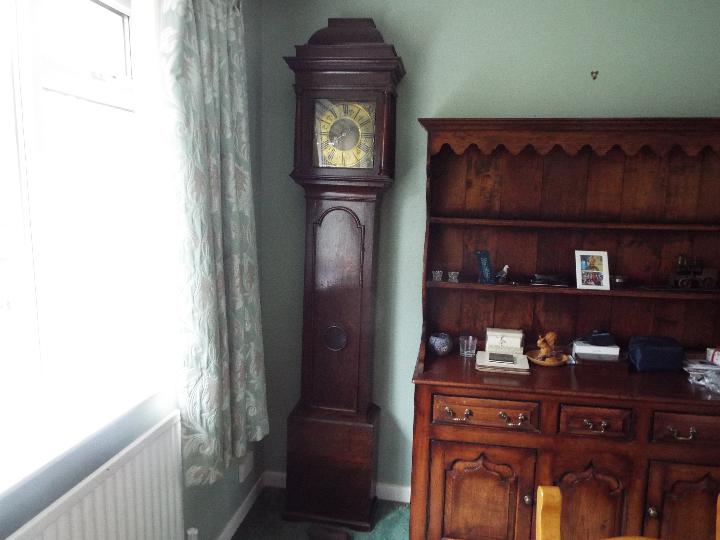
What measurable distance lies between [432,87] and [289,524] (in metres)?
2.05

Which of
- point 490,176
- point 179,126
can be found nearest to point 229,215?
point 179,126

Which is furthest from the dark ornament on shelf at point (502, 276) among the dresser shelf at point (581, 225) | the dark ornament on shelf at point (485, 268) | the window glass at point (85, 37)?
the window glass at point (85, 37)

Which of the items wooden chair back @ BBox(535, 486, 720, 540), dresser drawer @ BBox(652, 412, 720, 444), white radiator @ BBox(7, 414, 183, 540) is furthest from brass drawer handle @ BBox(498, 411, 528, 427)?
white radiator @ BBox(7, 414, 183, 540)

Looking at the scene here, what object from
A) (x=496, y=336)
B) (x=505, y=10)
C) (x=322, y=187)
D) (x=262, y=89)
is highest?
(x=505, y=10)

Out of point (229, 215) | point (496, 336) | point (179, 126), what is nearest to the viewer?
point (179, 126)

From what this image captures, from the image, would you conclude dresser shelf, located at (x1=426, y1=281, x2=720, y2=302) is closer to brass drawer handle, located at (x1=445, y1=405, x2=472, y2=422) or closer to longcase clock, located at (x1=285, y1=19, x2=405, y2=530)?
longcase clock, located at (x1=285, y1=19, x2=405, y2=530)

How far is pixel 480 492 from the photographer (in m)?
1.99

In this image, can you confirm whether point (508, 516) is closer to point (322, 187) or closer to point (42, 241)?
point (322, 187)

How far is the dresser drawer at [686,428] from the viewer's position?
71.6 inches

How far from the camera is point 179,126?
1.53 meters

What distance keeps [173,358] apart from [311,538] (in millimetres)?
1108

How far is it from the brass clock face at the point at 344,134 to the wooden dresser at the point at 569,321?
26cm

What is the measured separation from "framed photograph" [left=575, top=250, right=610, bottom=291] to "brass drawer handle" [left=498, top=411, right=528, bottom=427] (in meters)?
0.60

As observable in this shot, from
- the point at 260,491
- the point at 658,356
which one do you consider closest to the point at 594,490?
the point at 658,356
